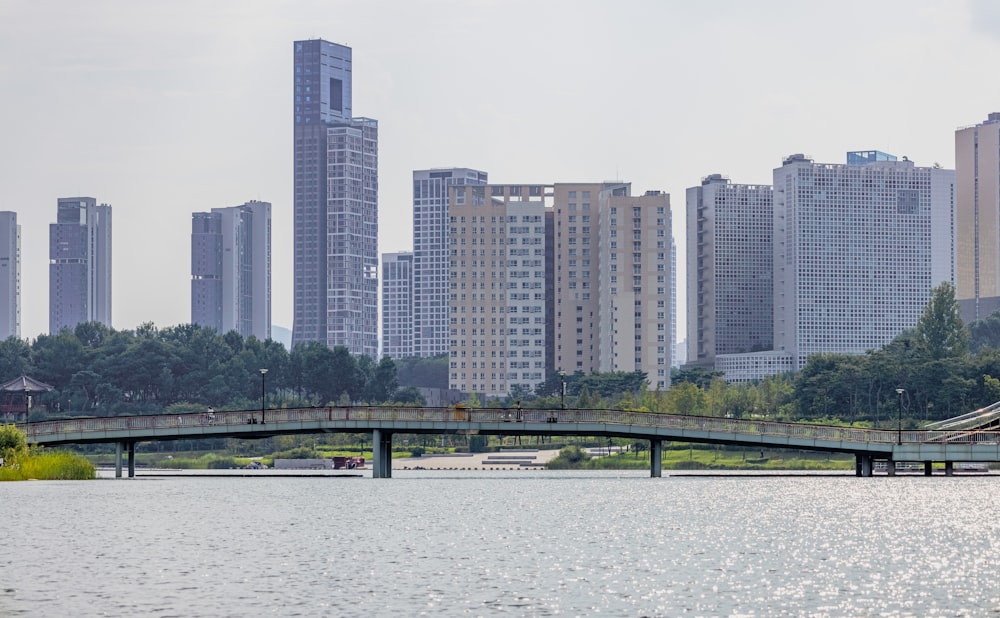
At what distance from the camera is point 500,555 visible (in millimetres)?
57344

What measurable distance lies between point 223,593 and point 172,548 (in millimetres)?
14380

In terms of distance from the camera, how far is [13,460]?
113m

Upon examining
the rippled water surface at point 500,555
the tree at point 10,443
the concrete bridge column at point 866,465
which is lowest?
the concrete bridge column at point 866,465

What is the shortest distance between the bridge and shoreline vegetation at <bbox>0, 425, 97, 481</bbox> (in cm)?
200

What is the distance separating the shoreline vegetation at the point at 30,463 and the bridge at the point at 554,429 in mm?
2003

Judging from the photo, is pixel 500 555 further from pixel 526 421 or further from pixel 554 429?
pixel 526 421

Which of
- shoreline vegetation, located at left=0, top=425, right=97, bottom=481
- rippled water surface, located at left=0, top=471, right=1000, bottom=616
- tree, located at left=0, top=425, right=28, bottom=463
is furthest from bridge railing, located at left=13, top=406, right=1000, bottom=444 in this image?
rippled water surface, located at left=0, top=471, right=1000, bottom=616

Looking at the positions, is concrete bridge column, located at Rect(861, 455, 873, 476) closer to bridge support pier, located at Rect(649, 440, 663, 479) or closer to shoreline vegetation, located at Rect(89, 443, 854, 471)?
bridge support pier, located at Rect(649, 440, 663, 479)

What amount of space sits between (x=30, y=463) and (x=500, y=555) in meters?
66.6

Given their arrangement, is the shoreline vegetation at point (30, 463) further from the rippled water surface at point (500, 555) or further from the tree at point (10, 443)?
the rippled water surface at point (500, 555)

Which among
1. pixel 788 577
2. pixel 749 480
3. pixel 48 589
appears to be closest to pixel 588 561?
pixel 788 577

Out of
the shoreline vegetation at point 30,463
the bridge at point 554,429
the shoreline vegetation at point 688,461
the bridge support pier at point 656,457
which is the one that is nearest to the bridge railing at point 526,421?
the bridge at point 554,429

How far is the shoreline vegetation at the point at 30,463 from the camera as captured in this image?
367ft

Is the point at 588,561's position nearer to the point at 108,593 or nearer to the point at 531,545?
the point at 531,545
